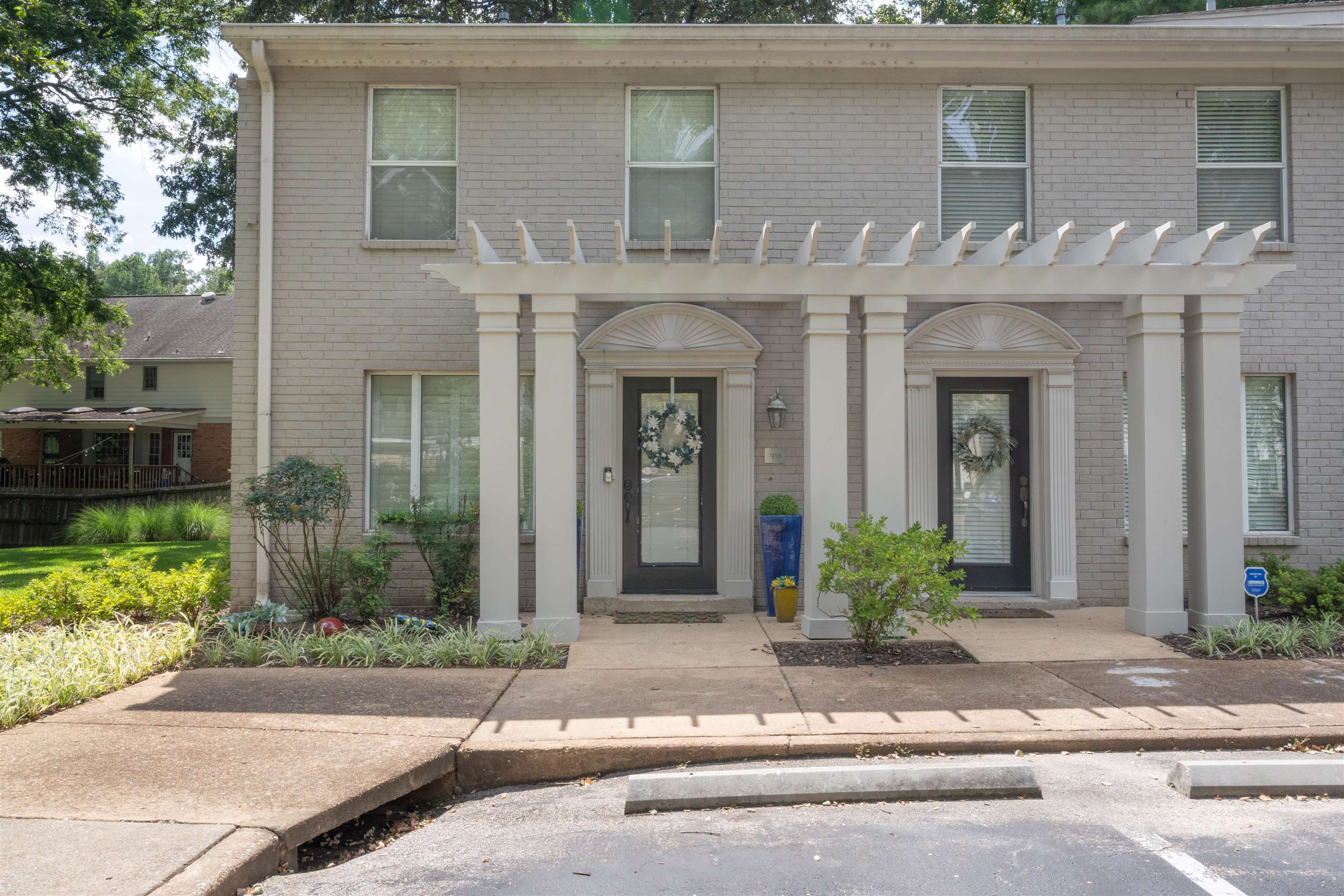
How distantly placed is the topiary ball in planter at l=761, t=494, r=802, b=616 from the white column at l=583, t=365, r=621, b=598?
1533mm

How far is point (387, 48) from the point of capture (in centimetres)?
826

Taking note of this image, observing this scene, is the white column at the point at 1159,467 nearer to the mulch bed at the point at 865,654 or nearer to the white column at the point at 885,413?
the mulch bed at the point at 865,654

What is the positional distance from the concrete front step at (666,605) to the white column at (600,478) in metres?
0.10

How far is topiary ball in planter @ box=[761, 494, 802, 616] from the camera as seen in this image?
802cm

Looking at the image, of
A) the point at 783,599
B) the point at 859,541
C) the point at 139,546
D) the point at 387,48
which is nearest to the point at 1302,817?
the point at 859,541

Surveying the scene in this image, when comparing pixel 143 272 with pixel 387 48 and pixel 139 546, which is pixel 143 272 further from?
pixel 387 48

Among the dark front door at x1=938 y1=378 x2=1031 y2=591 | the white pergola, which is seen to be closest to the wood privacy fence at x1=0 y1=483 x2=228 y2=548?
the white pergola

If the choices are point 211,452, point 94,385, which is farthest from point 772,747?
point 94,385

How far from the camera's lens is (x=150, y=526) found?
1631 cm

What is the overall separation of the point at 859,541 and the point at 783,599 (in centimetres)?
158

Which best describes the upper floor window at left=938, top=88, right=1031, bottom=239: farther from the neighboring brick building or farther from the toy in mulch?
the neighboring brick building

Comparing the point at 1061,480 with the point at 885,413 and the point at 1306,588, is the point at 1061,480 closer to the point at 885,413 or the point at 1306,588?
the point at 1306,588

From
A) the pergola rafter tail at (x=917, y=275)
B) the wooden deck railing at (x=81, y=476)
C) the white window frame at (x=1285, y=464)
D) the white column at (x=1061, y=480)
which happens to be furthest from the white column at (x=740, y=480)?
the wooden deck railing at (x=81, y=476)

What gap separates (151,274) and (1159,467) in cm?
6495
